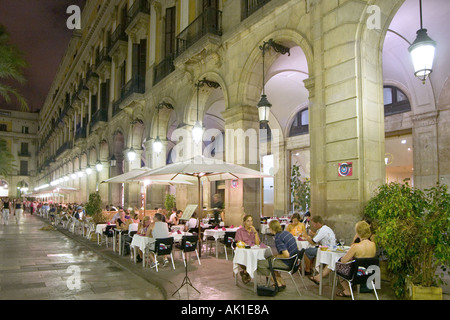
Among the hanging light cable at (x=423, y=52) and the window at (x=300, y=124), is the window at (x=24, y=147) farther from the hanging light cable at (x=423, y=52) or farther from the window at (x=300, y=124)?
the hanging light cable at (x=423, y=52)

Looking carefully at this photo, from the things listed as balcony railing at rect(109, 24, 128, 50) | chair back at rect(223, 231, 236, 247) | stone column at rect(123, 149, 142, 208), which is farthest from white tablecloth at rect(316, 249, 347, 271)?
balcony railing at rect(109, 24, 128, 50)

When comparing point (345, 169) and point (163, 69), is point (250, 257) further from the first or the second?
point (163, 69)

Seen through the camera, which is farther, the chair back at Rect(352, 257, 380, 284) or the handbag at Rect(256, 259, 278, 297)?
the handbag at Rect(256, 259, 278, 297)

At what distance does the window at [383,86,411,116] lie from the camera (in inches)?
505

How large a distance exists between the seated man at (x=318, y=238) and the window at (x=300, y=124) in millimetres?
10164

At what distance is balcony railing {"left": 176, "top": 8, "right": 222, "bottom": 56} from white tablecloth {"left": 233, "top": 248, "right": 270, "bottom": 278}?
804 centimetres

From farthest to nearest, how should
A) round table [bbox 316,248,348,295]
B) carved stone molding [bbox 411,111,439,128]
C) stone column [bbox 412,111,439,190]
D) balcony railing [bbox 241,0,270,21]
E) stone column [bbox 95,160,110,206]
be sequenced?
stone column [bbox 95,160,110,206], carved stone molding [bbox 411,111,439,128], stone column [bbox 412,111,439,190], balcony railing [bbox 241,0,270,21], round table [bbox 316,248,348,295]

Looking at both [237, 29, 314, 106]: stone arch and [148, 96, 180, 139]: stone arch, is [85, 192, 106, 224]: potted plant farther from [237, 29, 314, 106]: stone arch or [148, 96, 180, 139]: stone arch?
[237, 29, 314, 106]: stone arch

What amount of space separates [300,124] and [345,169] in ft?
34.2

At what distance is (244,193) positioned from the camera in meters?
11.2

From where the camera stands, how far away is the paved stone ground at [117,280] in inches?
234

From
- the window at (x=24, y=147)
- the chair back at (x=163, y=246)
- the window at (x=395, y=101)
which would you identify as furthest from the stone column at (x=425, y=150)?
the window at (x=24, y=147)

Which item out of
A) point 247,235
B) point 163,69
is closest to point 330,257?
point 247,235
